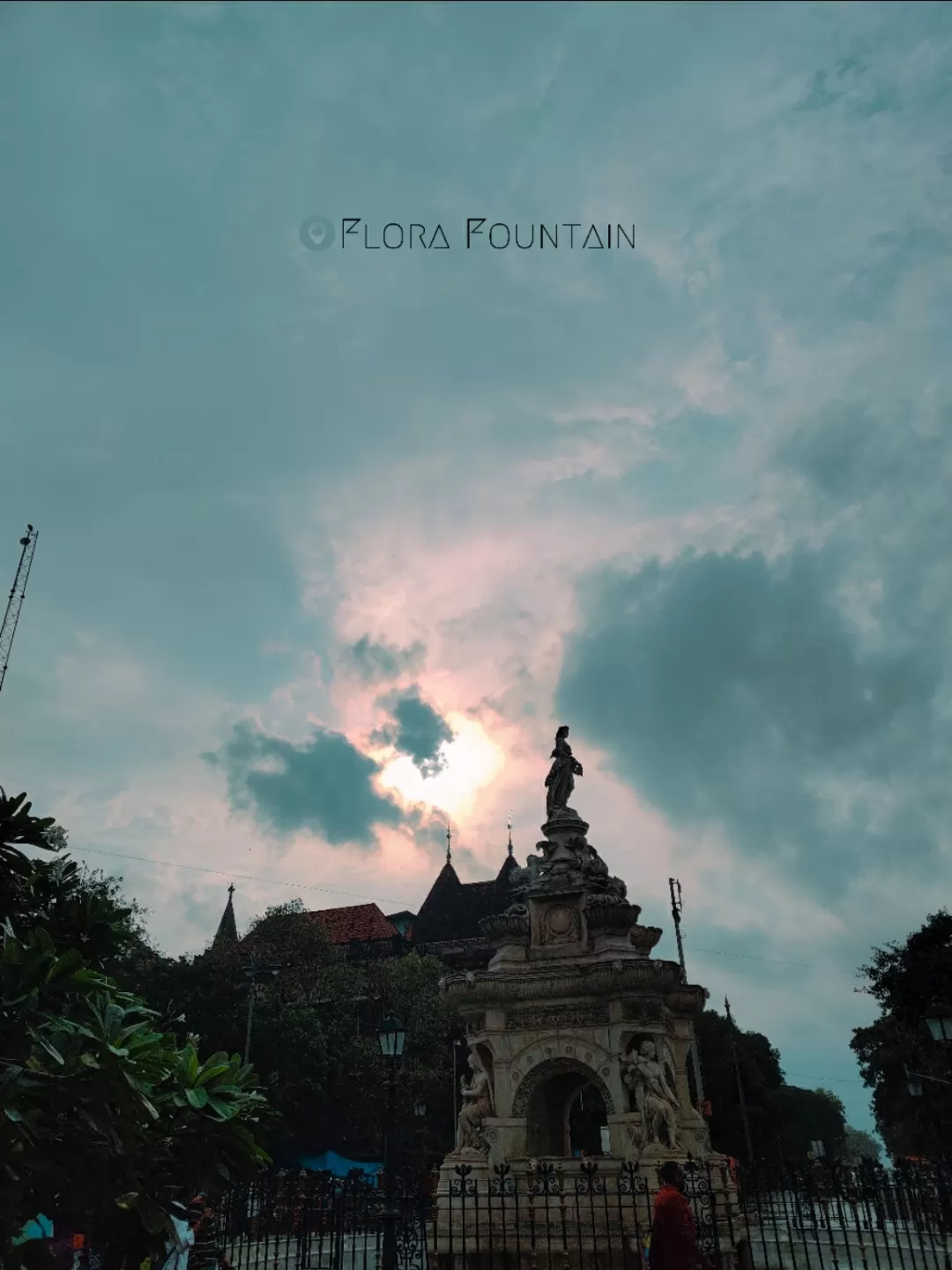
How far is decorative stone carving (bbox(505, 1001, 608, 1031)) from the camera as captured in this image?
50.7 feet

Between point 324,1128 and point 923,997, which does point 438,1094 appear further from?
point 923,997

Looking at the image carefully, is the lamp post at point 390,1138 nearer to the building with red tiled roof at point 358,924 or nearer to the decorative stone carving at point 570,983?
the decorative stone carving at point 570,983

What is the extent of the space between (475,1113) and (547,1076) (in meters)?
1.41

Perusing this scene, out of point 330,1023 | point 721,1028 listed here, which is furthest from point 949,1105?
point 330,1023

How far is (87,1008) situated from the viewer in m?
5.78

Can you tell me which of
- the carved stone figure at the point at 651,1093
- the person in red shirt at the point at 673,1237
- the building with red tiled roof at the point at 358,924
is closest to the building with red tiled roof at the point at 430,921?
the building with red tiled roof at the point at 358,924

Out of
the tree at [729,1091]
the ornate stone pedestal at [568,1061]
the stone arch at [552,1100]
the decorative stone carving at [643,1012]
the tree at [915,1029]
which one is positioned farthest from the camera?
the tree at [729,1091]

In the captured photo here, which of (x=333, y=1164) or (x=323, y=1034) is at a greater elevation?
(x=323, y=1034)

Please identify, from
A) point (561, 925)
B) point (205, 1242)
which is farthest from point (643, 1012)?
point (205, 1242)

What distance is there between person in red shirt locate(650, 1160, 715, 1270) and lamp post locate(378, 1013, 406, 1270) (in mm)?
5019

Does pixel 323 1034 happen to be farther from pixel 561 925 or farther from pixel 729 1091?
pixel 561 925

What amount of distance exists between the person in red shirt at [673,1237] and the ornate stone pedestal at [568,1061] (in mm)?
5776

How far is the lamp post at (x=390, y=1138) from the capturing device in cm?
1114

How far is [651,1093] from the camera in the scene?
14438 mm
